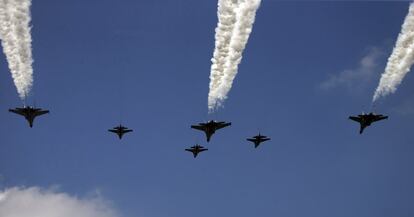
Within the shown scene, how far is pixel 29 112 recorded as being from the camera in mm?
77688

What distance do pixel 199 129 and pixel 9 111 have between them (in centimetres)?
2001

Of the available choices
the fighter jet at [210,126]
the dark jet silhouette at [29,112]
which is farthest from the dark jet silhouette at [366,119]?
the dark jet silhouette at [29,112]

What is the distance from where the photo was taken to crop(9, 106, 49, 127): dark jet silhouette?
77438 mm

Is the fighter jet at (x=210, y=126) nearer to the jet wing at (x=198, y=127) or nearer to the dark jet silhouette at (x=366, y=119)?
the jet wing at (x=198, y=127)

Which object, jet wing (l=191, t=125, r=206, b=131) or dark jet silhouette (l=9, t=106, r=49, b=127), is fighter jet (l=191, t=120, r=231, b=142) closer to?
jet wing (l=191, t=125, r=206, b=131)

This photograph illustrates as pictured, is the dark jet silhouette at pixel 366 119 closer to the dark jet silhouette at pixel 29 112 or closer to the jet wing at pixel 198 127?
the jet wing at pixel 198 127

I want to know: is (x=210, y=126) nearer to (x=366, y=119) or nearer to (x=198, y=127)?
(x=198, y=127)

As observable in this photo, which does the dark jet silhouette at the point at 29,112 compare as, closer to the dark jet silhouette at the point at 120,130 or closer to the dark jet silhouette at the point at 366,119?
the dark jet silhouette at the point at 120,130

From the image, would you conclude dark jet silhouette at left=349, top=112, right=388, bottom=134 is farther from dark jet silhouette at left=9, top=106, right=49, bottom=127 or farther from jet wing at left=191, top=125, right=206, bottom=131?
dark jet silhouette at left=9, top=106, right=49, bottom=127

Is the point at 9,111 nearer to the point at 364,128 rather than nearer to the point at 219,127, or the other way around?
the point at 219,127

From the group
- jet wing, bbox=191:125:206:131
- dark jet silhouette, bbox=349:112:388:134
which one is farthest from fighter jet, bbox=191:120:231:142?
dark jet silhouette, bbox=349:112:388:134

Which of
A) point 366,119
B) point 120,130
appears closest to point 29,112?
point 120,130

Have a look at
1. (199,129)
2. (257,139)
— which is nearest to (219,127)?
(199,129)

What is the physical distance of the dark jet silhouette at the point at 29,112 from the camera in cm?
7744
